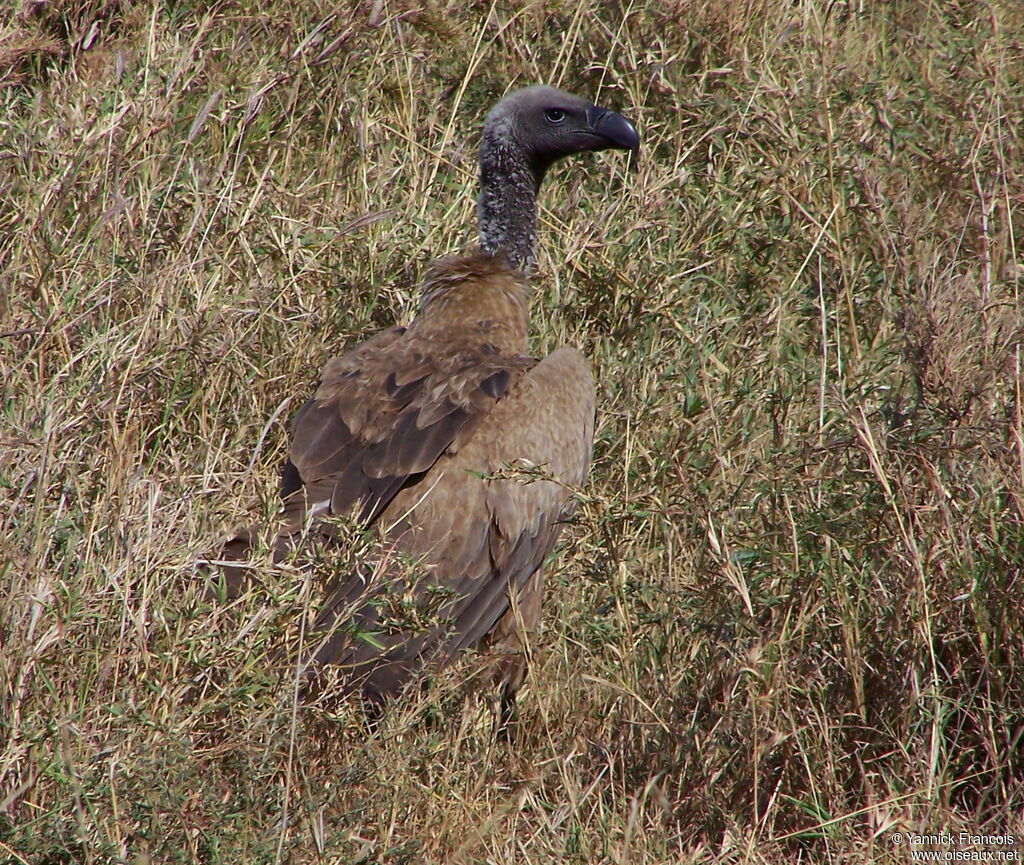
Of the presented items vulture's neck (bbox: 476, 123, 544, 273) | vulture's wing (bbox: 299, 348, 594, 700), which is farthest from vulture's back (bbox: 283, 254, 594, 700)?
vulture's neck (bbox: 476, 123, 544, 273)

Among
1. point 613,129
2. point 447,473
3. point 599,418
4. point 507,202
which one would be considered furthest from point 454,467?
point 613,129

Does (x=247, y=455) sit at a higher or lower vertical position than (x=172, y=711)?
lower

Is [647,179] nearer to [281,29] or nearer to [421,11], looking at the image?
[421,11]

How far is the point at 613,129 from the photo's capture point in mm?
5570

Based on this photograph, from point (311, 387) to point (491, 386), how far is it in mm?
955

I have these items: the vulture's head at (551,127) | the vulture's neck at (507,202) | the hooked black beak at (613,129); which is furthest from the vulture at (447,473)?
the hooked black beak at (613,129)

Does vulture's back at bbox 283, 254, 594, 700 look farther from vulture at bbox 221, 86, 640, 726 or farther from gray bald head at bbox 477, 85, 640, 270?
gray bald head at bbox 477, 85, 640, 270

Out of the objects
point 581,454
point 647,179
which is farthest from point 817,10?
point 581,454

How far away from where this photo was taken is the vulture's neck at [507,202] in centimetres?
552

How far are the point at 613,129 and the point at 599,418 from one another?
48.6 inches

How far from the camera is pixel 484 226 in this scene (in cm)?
555

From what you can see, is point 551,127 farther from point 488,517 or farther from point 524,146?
point 488,517

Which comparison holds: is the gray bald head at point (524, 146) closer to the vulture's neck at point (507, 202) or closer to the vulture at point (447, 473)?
the vulture's neck at point (507, 202)

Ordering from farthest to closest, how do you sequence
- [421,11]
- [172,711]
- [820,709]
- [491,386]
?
[421,11], [491,386], [820,709], [172,711]
